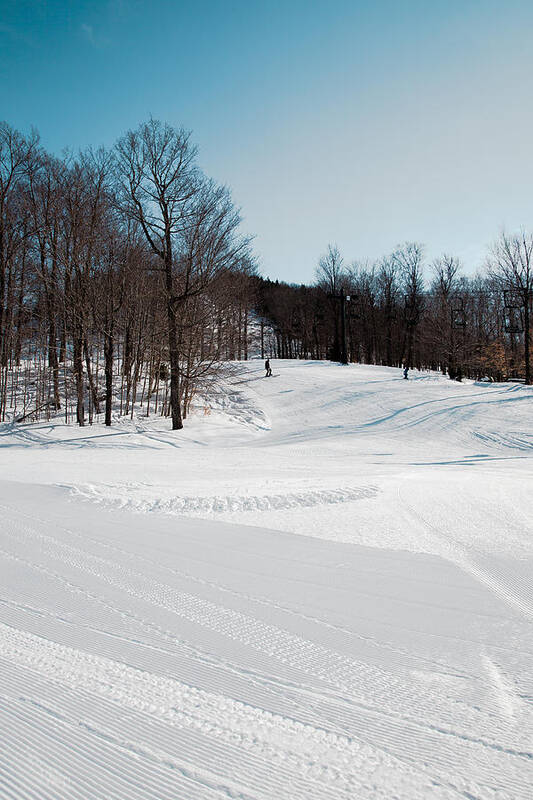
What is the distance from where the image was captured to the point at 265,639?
3.16 meters

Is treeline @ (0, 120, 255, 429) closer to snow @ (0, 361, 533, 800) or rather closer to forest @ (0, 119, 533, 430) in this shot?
forest @ (0, 119, 533, 430)

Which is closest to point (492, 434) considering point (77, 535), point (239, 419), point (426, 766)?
point (239, 419)

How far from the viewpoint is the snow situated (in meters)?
2.02

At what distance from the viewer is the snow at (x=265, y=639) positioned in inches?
79.7

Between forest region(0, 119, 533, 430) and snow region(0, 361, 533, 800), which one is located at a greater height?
forest region(0, 119, 533, 430)

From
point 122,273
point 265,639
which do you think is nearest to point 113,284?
point 122,273

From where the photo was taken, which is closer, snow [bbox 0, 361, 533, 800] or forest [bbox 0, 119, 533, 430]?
snow [bbox 0, 361, 533, 800]

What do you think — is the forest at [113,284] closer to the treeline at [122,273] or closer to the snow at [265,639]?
the treeline at [122,273]

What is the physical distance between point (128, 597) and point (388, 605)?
2.20 metres

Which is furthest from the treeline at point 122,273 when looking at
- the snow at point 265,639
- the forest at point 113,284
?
the snow at point 265,639

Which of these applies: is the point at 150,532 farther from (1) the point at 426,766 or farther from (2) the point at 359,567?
(1) the point at 426,766

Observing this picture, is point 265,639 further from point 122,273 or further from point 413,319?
point 413,319

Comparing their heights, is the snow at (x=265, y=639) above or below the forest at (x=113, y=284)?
below

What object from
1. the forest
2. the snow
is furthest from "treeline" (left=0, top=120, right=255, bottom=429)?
the snow
